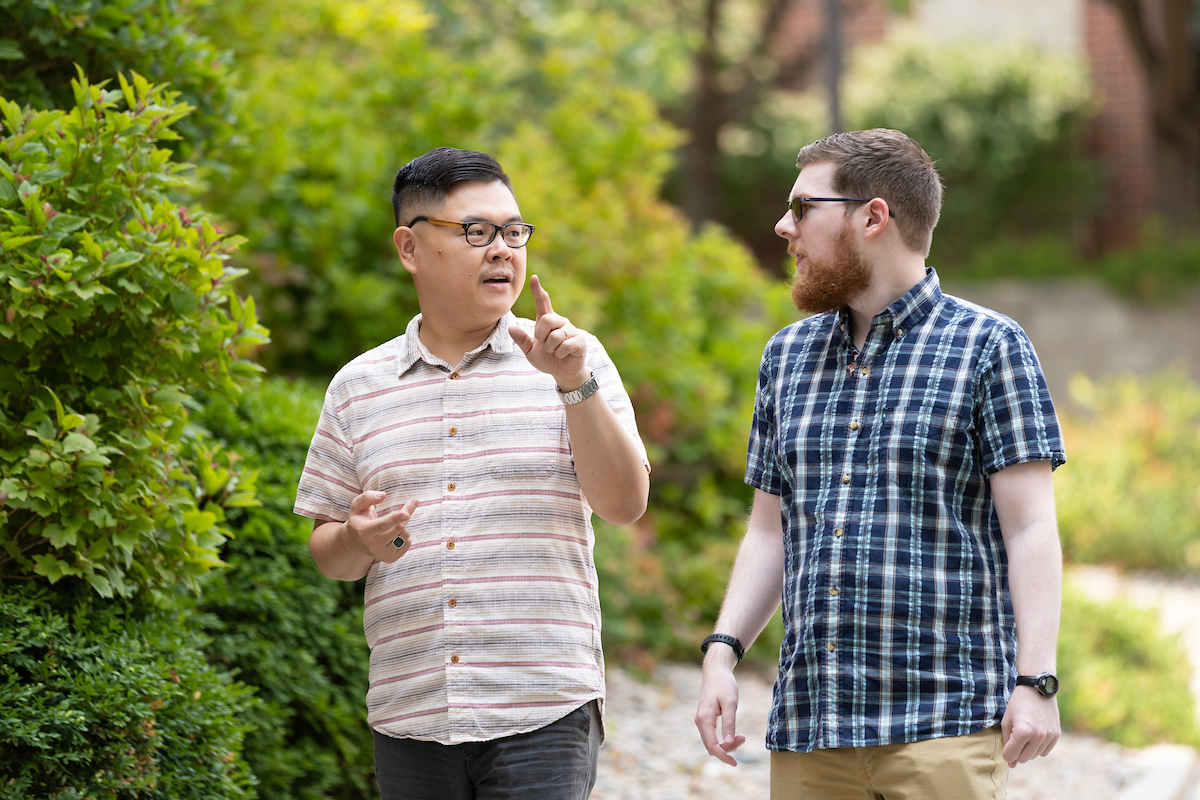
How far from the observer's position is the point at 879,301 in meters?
2.36

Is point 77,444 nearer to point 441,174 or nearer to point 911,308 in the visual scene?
point 441,174

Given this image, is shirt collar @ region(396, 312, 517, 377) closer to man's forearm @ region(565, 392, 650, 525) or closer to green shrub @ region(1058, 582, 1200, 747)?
man's forearm @ region(565, 392, 650, 525)

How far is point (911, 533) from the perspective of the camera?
87.5 inches

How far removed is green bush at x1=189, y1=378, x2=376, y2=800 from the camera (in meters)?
3.43

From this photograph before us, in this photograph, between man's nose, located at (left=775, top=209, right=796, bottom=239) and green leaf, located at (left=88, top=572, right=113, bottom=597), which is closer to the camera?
man's nose, located at (left=775, top=209, right=796, bottom=239)

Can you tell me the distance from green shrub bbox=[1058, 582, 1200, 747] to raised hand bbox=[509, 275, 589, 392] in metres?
4.64

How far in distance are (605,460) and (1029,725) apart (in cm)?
87

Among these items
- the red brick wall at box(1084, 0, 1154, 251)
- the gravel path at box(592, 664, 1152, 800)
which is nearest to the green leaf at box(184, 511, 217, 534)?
the gravel path at box(592, 664, 1152, 800)

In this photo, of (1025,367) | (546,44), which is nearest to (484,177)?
(1025,367)

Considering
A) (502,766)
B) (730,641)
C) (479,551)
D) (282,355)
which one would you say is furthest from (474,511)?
(282,355)

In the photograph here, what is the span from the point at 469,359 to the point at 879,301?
83 centimetres

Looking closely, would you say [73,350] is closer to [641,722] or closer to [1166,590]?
[641,722]

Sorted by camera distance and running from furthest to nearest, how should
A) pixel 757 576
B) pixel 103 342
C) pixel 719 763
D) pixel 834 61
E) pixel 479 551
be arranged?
pixel 834 61
pixel 719 763
pixel 103 342
pixel 757 576
pixel 479 551

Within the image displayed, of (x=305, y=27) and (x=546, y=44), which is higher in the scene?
(x=546, y=44)
